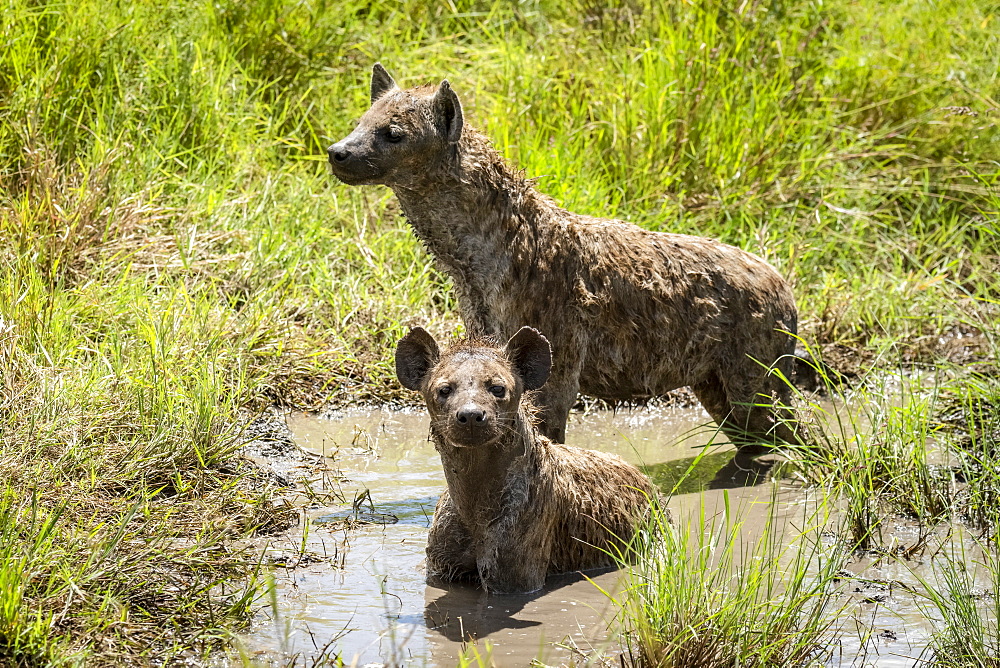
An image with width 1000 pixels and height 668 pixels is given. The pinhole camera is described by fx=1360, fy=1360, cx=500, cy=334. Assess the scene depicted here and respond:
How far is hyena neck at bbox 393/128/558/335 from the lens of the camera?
6.10 meters

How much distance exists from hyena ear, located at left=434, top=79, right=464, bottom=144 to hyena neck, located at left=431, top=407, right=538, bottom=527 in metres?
1.46

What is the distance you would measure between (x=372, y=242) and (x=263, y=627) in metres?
4.22

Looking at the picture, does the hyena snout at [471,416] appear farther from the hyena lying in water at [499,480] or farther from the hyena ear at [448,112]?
the hyena ear at [448,112]

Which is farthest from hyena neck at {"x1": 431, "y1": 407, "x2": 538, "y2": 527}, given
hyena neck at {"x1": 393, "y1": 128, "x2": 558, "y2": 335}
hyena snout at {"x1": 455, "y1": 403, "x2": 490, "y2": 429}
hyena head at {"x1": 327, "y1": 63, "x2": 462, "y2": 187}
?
hyena head at {"x1": 327, "y1": 63, "x2": 462, "y2": 187}

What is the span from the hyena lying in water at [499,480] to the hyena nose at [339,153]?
109 centimetres

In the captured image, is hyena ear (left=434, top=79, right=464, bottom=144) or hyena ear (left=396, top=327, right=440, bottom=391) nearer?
hyena ear (left=396, top=327, right=440, bottom=391)

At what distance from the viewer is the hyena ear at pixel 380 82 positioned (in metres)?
6.62

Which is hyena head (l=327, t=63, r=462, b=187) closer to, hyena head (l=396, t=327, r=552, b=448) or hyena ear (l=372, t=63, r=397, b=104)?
hyena ear (l=372, t=63, r=397, b=104)

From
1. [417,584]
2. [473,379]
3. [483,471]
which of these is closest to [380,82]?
[473,379]

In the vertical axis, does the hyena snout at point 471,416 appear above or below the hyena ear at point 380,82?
below

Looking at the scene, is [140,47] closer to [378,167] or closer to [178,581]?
[378,167]

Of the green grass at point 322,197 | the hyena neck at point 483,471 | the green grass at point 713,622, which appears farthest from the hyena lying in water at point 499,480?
the green grass at point 322,197

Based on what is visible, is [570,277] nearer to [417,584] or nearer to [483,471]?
[483,471]

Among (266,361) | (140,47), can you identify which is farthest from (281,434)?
(140,47)
